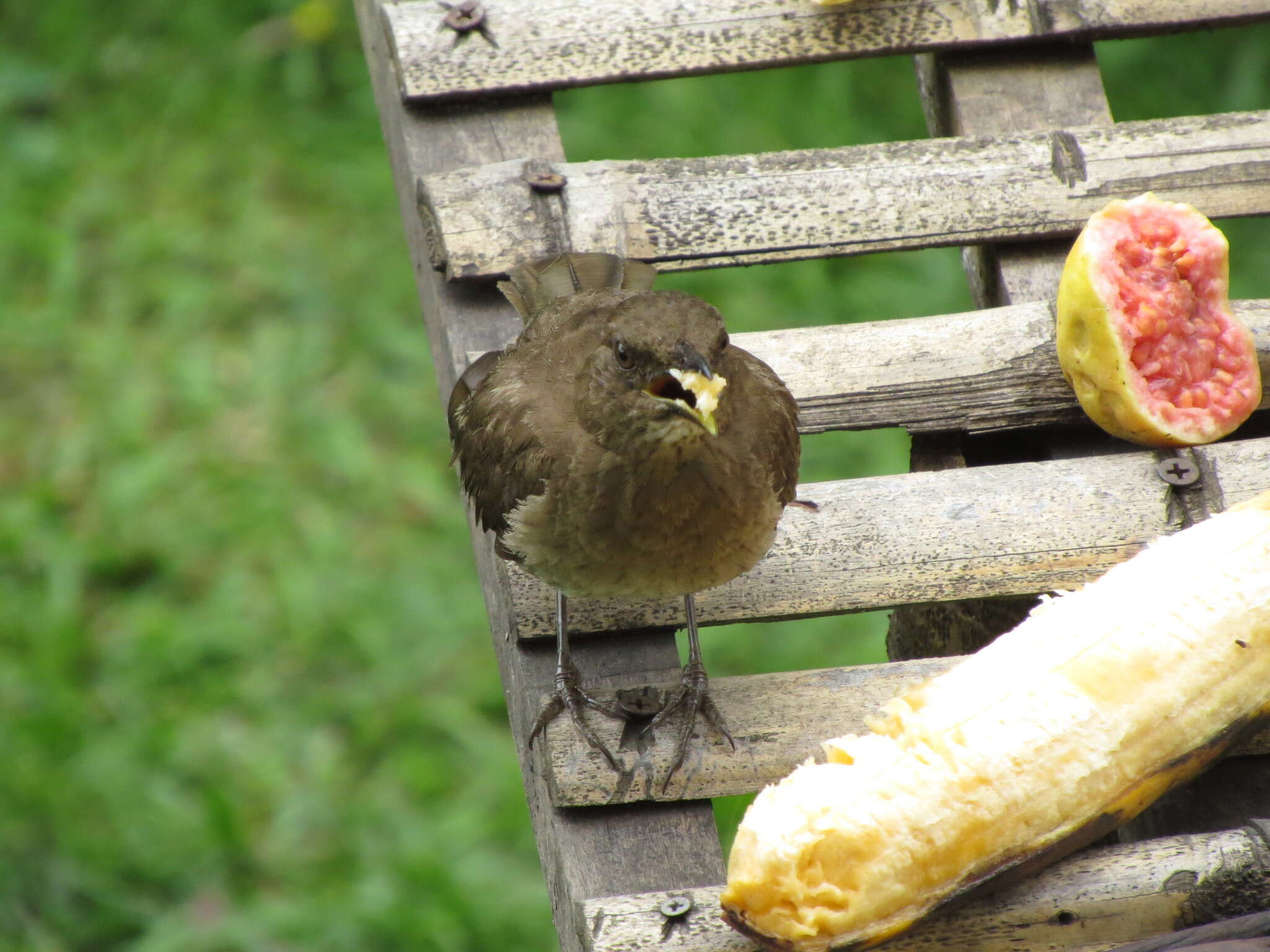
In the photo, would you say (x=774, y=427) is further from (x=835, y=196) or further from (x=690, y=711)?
(x=835, y=196)

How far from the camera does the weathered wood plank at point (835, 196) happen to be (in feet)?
10.2

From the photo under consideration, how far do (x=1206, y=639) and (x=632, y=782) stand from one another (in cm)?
95

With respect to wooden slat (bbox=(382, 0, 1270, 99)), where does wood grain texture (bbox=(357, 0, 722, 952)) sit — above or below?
below

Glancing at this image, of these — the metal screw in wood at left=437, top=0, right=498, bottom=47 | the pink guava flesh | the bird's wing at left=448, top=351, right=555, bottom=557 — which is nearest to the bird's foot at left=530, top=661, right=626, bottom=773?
the bird's wing at left=448, top=351, right=555, bottom=557

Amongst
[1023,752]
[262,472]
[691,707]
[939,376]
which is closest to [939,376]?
[939,376]

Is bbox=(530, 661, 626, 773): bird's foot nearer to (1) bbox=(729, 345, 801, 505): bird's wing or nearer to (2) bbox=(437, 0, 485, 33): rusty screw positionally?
(1) bbox=(729, 345, 801, 505): bird's wing

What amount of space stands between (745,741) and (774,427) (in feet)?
1.88

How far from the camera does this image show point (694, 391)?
248 centimetres

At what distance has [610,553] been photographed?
2590 millimetres

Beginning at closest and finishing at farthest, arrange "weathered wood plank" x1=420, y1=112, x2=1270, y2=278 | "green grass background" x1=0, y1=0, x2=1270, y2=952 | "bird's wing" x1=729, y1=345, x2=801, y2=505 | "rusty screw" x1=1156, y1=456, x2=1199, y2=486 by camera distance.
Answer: "bird's wing" x1=729, y1=345, x2=801, y2=505, "rusty screw" x1=1156, y1=456, x2=1199, y2=486, "weathered wood plank" x1=420, y1=112, x2=1270, y2=278, "green grass background" x1=0, y1=0, x2=1270, y2=952

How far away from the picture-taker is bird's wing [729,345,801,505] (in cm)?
267

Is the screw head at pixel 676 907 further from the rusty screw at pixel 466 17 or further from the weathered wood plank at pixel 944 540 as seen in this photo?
the rusty screw at pixel 466 17

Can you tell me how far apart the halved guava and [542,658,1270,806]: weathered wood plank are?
2.14 feet

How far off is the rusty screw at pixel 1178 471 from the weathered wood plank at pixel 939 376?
21cm
